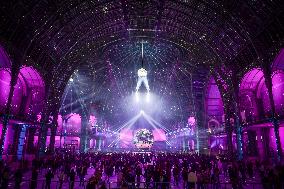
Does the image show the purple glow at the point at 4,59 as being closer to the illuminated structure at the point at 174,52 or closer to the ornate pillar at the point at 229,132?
the illuminated structure at the point at 174,52

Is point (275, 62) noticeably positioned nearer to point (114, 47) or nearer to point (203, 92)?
point (203, 92)

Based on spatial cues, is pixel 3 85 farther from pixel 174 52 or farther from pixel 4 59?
pixel 174 52

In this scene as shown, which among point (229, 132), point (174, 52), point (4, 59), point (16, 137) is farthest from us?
point (174, 52)

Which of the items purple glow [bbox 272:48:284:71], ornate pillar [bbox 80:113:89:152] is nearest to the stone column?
ornate pillar [bbox 80:113:89:152]

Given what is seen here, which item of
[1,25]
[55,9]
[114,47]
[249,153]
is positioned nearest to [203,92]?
[249,153]

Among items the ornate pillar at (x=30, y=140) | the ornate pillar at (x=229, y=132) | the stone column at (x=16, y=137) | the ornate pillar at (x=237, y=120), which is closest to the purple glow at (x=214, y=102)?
the ornate pillar at (x=229, y=132)

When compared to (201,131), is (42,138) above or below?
below

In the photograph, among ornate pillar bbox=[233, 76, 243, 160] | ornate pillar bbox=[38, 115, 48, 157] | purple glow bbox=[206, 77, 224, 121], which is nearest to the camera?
ornate pillar bbox=[233, 76, 243, 160]

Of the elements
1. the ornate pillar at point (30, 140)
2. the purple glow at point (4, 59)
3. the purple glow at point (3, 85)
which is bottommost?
the ornate pillar at point (30, 140)

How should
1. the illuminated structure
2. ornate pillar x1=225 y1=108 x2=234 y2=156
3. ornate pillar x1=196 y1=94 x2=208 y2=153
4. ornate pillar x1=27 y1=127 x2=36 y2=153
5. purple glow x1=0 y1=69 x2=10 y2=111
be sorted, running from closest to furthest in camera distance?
the illuminated structure → purple glow x1=0 y1=69 x2=10 y2=111 → ornate pillar x1=225 y1=108 x2=234 y2=156 → ornate pillar x1=27 y1=127 x2=36 y2=153 → ornate pillar x1=196 y1=94 x2=208 y2=153

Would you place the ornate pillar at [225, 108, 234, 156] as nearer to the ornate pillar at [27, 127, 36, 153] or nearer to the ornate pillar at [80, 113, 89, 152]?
the ornate pillar at [27, 127, 36, 153]

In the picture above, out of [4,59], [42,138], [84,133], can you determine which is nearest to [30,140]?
[42,138]

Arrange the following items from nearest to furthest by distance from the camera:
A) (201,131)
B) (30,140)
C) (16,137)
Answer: (16,137), (30,140), (201,131)

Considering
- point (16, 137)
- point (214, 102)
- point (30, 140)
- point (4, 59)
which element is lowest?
point (30, 140)
